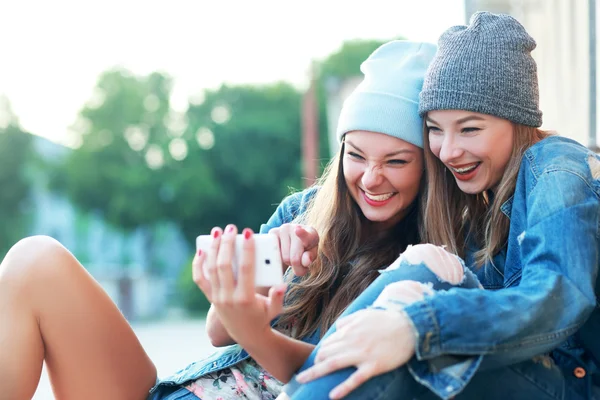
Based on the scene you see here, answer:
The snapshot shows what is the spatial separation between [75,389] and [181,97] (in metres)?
31.2

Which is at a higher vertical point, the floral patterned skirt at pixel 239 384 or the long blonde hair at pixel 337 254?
the long blonde hair at pixel 337 254

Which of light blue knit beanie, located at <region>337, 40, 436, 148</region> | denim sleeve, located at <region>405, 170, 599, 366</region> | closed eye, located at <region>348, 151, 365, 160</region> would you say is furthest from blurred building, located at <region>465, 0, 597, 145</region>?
denim sleeve, located at <region>405, 170, 599, 366</region>

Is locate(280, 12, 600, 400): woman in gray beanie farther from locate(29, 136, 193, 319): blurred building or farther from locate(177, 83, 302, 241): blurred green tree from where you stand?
locate(177, 83, 302, 241): blurred green tree

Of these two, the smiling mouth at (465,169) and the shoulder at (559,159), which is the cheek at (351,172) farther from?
the shoulder at (559,159)

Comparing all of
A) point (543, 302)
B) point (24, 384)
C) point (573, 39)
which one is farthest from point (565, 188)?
point (573, 39)

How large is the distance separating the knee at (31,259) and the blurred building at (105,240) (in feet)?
77.4

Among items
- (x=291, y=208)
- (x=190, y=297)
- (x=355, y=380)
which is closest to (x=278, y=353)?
(x=355, y=380)

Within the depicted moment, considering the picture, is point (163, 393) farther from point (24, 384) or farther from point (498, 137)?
point (498, 137)

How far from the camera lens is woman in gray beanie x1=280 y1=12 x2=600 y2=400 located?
1778mm

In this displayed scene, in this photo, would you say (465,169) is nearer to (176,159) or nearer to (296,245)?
(296,245)

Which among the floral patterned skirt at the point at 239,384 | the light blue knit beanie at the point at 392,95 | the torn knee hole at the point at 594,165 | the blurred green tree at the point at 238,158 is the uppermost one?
the light blue knit beanie at the point at 392,95

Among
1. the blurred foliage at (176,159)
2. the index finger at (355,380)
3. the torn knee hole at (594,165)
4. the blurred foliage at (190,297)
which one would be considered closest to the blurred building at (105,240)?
the blurred foliage at (176,159)

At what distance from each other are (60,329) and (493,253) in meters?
1.30

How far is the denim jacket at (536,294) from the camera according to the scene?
1.77 meters
